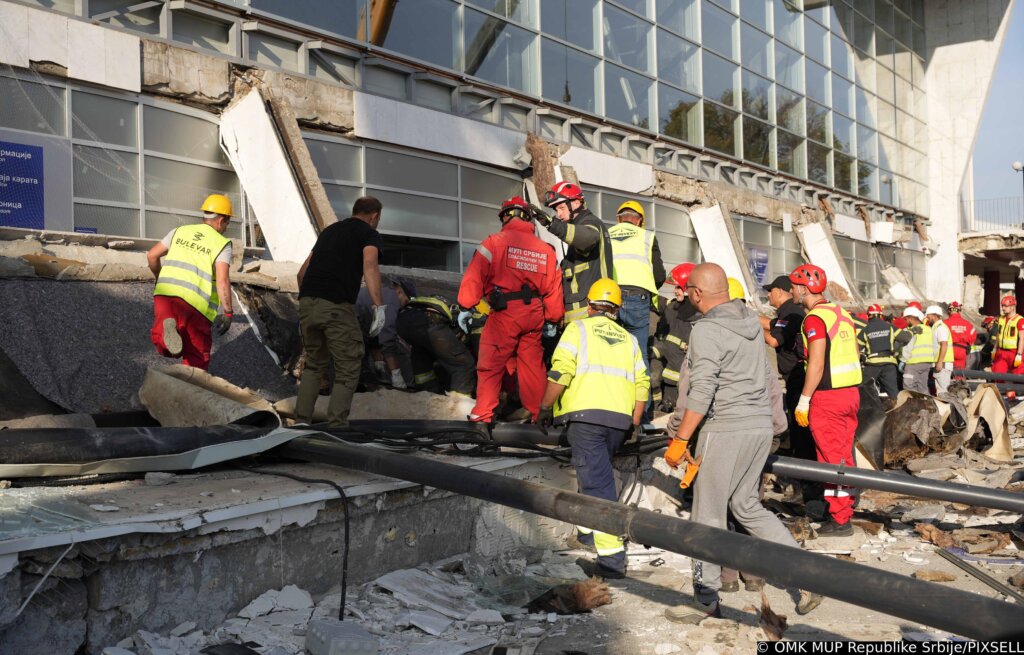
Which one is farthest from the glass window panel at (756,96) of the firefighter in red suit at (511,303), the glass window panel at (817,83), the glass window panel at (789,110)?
the firefighter in red suit at (511,303)

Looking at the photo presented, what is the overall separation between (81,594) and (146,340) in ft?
14.9

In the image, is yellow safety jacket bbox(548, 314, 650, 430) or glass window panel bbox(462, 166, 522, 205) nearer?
yellow safety jacket bbox(548, 314, 650, 430)

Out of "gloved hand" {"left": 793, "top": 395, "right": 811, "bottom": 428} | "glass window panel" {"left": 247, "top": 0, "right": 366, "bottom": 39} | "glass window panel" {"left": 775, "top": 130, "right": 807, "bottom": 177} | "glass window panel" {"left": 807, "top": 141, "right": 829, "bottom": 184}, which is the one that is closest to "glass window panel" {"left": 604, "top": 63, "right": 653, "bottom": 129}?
"glass window panel" {"left": 247, "top": 0, "right": 366, "bottom": 39}

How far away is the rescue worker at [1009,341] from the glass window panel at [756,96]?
8.62 m

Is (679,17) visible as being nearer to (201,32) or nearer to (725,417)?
(201,32)

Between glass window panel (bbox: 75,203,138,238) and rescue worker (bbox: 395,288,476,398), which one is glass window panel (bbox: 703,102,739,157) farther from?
rescue worker (bbox: 395,288,476,398)

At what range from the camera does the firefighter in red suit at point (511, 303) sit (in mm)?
6473

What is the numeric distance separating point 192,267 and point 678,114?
49.5 feet

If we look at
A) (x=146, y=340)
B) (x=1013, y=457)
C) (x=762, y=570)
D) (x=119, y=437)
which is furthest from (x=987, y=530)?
(x=146, y=340)

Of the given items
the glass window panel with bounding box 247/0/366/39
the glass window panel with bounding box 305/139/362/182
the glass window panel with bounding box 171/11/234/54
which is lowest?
the glass window panel with bounding box 305/139/362/182

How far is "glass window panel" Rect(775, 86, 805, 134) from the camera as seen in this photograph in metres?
23.5

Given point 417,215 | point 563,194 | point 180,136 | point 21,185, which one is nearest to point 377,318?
point 563,194

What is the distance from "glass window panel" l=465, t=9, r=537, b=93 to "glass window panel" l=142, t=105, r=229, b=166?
4.81 metres

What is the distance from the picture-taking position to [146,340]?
7.73m
